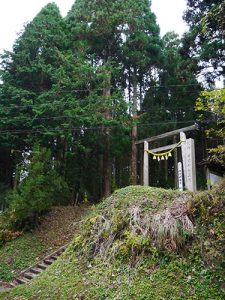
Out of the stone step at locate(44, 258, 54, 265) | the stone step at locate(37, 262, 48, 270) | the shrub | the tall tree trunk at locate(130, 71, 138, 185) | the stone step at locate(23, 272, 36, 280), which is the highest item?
the tall tree trunk at locate(130, 71, 138, 185)

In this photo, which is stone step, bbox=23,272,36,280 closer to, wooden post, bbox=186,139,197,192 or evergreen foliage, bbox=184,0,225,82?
wooden post, bbox=186,139,197,192

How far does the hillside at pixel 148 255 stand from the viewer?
5.62 meters

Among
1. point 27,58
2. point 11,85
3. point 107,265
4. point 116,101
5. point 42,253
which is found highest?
point 27,58

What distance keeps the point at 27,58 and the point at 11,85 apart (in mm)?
Result: 1667

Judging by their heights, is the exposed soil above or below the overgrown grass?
above

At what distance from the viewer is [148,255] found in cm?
658

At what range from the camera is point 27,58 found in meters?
15.4

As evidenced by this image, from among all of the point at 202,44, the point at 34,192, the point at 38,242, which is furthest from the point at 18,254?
the point at 202,44

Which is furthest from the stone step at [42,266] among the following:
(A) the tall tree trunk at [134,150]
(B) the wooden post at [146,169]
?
(A) the tall tree trunk at [134,150]

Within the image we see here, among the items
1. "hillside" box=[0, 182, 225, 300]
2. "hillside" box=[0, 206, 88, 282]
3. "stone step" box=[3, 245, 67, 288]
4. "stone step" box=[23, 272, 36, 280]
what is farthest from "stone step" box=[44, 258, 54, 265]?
"hillside" box=[0, 182, 225, 300]

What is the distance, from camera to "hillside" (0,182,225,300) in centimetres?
562

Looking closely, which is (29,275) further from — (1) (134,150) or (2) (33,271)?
(1) (134,150)

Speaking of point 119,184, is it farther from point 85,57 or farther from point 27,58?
point 27,58

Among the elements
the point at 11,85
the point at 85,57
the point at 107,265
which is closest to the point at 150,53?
the point at 85,57
